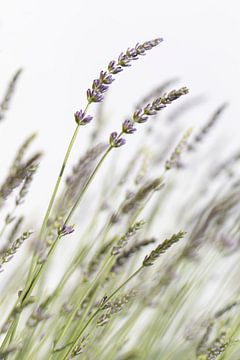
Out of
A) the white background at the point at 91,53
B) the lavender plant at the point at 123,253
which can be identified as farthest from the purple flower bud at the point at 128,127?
the white background at the point at 91,53

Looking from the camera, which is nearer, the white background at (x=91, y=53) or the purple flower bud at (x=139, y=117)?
the purple flower bud at (x=139, y=117)

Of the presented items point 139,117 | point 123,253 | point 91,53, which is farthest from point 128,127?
point 91,53

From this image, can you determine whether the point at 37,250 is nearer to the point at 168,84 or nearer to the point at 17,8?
the point at 168,84

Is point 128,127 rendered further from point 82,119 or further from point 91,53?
point 91,53

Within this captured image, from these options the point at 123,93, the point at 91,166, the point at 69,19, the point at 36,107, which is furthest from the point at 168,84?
the point at 69,19

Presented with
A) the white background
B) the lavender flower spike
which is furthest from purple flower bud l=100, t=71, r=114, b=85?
the white background

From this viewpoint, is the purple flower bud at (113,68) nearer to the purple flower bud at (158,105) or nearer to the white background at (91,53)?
the purple flower bud at (158,105)

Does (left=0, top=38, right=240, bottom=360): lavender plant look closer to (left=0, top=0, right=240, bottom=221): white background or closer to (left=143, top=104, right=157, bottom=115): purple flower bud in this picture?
(left=143, top=104, right=157, bottom=115): purple flower bud

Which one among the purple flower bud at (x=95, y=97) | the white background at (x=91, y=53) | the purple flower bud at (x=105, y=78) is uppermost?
the white background at (x=91, y=53)
